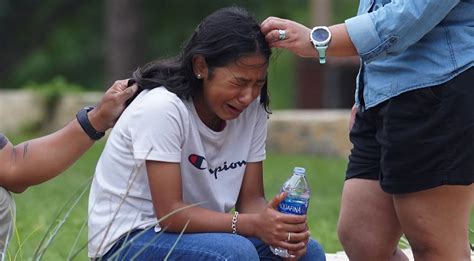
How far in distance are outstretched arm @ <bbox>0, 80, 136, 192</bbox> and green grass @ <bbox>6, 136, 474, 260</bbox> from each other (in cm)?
62

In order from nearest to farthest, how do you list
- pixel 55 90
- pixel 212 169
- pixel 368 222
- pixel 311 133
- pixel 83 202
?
1. pixel 212 169
2. pixel 368 222
3. pixel 83 202
4. pixel 311 133
5. pixel 55 90

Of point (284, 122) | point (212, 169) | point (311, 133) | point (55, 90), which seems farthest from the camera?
point (55, 90)

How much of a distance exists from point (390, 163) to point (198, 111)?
69 cm

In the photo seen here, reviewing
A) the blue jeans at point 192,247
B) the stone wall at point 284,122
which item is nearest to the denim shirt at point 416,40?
the blue jeans at point 192,247

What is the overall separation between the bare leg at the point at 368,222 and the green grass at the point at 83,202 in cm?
118

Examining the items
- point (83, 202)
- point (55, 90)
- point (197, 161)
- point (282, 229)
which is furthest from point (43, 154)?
point (55, 90)

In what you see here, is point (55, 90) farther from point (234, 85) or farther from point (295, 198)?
point (295, 198)

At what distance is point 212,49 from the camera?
12.7ft

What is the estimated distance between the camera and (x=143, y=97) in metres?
3.92

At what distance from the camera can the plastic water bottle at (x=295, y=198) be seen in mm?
3750

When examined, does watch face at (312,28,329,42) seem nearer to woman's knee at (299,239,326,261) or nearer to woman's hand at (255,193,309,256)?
woman's hand at (255,193,309,256)

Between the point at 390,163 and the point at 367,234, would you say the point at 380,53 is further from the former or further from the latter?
the point at 367,234

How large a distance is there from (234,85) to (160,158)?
36cm

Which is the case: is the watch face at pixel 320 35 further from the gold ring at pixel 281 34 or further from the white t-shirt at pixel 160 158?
the white t-shirt at pixel 160 158
